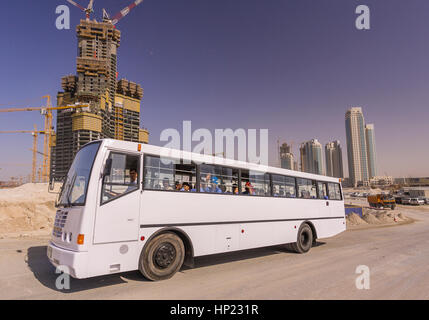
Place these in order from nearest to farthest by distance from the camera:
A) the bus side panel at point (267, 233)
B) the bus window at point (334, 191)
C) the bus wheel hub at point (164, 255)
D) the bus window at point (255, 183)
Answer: the bus wheel hub at point (164, 255) < the bus side panel at point (267, 233) < the bus window at point (255, 183) < the bus window at point (334, 191)

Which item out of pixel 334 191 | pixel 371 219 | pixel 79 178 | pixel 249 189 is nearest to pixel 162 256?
pixel 79 178

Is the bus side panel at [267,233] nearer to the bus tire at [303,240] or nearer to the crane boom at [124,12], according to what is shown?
the bus tire at [303,240]

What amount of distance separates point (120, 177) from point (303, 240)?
7.67 metres

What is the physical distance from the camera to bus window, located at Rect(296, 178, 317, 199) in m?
10.3

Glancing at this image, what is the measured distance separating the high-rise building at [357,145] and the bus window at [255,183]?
207m

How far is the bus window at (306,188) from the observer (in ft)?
33.8

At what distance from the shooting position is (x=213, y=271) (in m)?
7.10

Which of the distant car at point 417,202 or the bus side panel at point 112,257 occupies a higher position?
the bus side panel at point 112,257

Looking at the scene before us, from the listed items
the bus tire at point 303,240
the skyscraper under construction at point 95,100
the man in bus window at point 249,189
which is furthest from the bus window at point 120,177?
the skyscraper under construction at point 95,100

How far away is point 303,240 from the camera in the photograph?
33.6ft

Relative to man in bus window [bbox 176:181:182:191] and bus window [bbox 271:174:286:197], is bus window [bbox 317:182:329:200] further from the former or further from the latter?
man in bus window [bbox 176:181:182:191]

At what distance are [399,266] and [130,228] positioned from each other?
7.85m

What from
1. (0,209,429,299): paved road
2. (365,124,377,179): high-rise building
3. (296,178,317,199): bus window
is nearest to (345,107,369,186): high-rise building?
(365,124,377,179): high-rise building

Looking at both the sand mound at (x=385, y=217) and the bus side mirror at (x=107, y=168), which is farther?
the sand mound at (x=385, y=217)
